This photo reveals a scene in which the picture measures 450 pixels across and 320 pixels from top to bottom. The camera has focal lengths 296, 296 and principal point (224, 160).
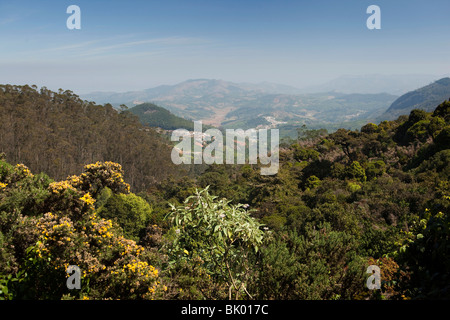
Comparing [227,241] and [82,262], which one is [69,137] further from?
[227,241]

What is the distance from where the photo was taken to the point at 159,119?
16962cm

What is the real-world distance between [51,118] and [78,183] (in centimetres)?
4066

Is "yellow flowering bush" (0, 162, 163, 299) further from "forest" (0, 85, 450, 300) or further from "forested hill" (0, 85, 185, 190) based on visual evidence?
"forested hill" (0, 85, 185, 190)

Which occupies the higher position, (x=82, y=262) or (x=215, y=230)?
(x=215, y=230)

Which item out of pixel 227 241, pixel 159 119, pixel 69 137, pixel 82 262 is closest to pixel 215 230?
pixel 227 241

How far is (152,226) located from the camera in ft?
60.5

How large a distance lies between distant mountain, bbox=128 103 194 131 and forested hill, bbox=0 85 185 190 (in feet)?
337

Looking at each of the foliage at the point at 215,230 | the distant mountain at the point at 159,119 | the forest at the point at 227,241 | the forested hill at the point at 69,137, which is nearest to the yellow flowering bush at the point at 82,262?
the forest at the point at 227,241

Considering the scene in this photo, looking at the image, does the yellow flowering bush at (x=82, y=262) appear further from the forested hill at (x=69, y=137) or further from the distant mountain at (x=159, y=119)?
the distant mountain at (x=159, y=119)

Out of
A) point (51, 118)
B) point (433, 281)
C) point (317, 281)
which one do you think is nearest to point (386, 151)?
point (317, 281)

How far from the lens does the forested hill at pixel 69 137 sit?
115 feet

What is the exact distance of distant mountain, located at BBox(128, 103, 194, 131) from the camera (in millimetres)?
163125

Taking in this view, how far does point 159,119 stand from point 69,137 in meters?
129
